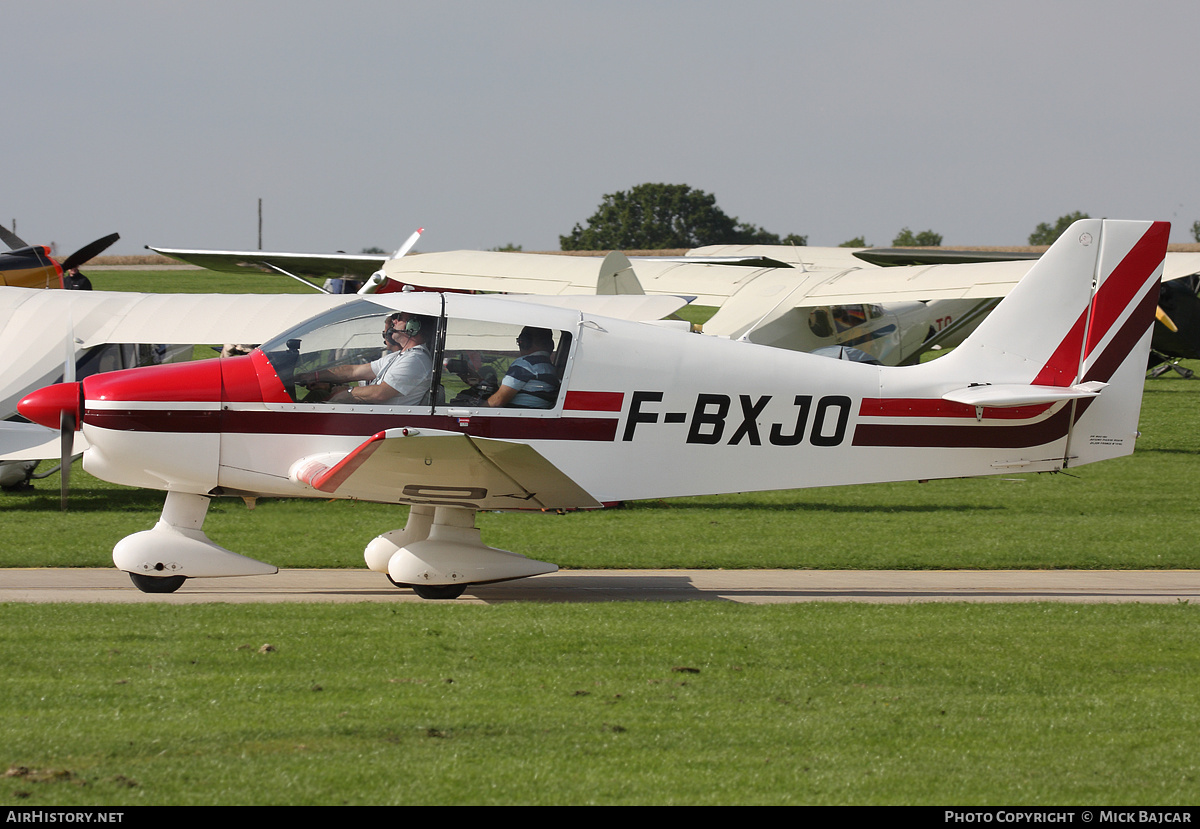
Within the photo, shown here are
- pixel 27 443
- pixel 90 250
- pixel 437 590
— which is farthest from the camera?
pixel 90 250

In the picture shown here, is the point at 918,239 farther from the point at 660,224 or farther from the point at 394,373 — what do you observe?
the point at 394,373

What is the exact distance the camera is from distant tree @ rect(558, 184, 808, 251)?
101m

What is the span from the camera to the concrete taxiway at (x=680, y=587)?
840 cm

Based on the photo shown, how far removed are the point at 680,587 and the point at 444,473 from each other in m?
2.50

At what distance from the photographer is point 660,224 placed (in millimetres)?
101562

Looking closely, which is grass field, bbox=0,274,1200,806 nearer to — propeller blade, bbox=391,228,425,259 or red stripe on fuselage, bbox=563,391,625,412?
red stripe on fuselage, bbox=563,391,625,412

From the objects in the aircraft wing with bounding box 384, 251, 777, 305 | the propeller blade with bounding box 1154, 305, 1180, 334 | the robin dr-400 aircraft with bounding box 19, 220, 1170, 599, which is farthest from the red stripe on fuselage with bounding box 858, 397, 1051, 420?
the propeller blade with bounding box 1154, 305, 1180, 334

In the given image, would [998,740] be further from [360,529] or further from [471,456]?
[360,529]

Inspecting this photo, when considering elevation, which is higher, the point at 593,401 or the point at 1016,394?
the point at 1016,394

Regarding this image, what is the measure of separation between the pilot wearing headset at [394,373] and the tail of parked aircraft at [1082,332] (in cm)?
389

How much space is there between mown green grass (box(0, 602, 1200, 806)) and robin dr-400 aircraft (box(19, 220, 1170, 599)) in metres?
0.83

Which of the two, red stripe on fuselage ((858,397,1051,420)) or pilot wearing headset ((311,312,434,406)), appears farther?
red stripe on fuselage ((858,397,1051,420))

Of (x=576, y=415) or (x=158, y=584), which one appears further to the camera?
(x=158, y=584)

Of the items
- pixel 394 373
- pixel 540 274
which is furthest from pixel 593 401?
pixel 540 274
